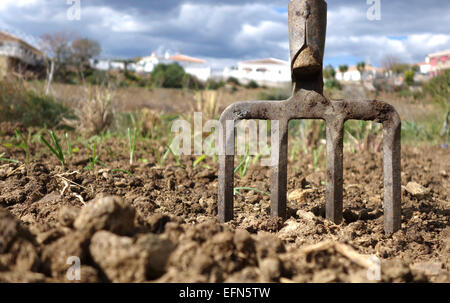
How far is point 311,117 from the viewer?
6.27 feet

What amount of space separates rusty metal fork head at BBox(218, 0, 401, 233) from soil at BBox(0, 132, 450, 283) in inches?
4.8

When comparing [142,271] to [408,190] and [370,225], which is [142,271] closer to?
[370,225]

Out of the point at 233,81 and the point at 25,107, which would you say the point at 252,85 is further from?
the point at 25,107

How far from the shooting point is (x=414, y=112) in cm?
759

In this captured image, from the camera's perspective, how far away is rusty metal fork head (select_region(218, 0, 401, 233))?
1823 millimetres

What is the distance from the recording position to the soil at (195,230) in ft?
3.55

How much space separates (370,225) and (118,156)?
96.0 inches

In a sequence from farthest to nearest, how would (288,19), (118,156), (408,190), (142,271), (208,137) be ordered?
(208,137), (118,156), (408,190), (288,19), (142,271)

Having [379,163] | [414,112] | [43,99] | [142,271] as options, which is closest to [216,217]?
[142,271]

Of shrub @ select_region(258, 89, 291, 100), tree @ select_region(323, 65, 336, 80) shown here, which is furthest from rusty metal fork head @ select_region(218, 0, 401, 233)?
shrub @ select_region(258, 89, 291, 100)

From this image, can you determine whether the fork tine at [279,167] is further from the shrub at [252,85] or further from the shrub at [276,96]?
the shrub at [252,85]

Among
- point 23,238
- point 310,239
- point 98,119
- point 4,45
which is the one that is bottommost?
point 310,239

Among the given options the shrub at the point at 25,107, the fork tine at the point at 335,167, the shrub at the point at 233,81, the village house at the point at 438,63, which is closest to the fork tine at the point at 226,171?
the fork tine at the point at 335,167

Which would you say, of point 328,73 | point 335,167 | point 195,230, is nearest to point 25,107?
point 335,167
